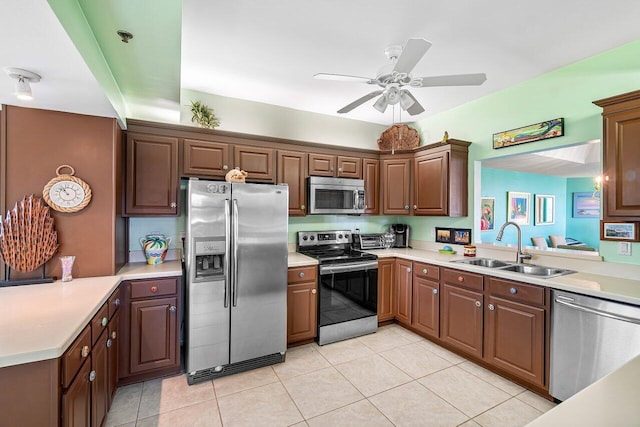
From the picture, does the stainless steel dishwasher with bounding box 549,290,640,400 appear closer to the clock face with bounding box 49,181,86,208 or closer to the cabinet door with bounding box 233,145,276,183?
the cabinet door with bounding box 233,145,276,183

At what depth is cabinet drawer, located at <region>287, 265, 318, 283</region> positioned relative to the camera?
293cm

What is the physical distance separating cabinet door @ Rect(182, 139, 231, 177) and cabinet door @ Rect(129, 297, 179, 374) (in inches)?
49.0

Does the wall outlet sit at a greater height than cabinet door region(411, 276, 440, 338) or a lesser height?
greater

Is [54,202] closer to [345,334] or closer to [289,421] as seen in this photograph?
[289,421]

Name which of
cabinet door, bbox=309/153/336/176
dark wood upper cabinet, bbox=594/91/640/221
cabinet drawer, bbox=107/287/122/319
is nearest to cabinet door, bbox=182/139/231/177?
cabinet door, bbox=309/153/336/176

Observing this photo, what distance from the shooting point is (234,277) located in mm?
2502

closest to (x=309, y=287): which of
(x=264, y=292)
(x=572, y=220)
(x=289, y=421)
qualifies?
(x=264, y=292)

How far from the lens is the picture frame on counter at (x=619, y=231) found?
2205 millimetres

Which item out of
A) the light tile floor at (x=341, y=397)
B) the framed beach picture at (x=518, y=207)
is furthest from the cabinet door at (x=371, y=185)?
the framed beach picture at (x=518, y=207)

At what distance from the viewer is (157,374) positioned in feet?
8.04

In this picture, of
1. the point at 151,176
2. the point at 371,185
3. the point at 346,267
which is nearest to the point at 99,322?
the point at 151,176

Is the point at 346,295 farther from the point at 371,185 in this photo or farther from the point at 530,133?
the point at 530,133

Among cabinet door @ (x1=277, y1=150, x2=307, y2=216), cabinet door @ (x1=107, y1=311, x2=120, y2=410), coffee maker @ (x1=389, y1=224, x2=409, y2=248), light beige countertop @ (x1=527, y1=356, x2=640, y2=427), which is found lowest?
cabinet door @ (x1=107, y1=311, x2=120, y2=410)

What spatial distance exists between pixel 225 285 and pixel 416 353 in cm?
202
